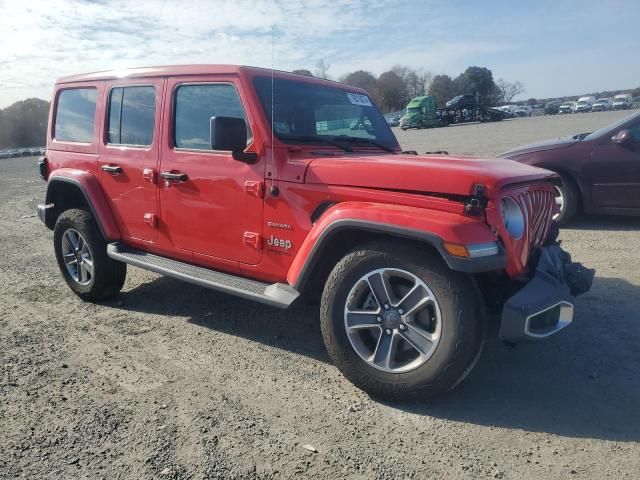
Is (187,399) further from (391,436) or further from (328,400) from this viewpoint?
(391,436)

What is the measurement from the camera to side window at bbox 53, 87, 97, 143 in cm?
483

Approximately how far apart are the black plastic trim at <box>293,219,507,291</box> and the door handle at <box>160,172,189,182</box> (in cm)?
131

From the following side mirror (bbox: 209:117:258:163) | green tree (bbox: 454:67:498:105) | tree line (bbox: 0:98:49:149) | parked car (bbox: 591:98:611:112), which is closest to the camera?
side mirror (bbox: 209:117:258:163)

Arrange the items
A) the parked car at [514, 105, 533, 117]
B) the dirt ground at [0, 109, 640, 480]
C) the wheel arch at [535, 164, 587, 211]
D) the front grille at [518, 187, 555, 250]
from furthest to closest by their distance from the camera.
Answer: the parked car at [514, 105, 533, 117], the wheel arch at [535, 164, 587, 211], the front grille at [518, 187, 555, 250], the dirt ground at [0, 109, 640, 480]

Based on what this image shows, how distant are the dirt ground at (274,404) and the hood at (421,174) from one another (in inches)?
49.4

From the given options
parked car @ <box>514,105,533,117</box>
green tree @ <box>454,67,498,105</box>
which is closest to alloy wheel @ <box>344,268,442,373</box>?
parked car @ <box>514,105,533,117</box>

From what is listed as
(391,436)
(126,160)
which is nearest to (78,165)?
(126,160)

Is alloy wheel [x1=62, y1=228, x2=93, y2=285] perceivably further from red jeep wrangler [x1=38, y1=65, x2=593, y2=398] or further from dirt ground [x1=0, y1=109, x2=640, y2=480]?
dirt ground [x1=0, y1=109, x2=640, y2=480]

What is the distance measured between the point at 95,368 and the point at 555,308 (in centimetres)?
300

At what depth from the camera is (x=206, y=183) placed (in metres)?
3.80

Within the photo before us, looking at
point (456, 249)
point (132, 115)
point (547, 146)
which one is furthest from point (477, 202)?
point (547, 146)

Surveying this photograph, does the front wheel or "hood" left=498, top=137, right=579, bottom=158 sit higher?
"hood" left=498, top=137, right=579, bottom=158

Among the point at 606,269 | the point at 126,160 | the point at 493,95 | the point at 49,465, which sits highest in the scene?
the point at 493,95

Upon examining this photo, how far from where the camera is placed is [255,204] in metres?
3.57
